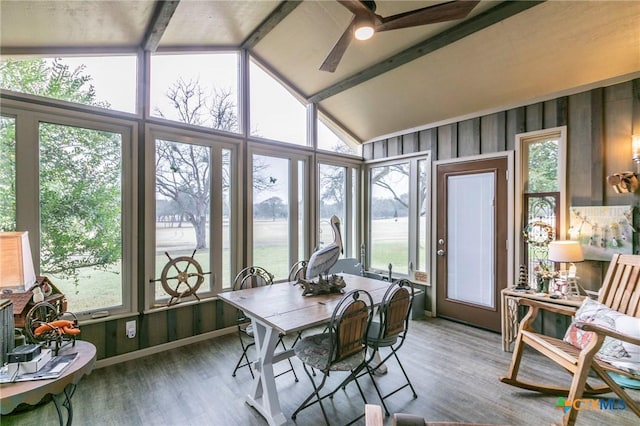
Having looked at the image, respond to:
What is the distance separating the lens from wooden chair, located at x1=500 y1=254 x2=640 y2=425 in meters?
1.91

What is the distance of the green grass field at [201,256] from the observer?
2842 millimetres

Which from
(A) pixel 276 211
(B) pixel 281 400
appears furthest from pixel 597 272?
(A) pixel 276 211

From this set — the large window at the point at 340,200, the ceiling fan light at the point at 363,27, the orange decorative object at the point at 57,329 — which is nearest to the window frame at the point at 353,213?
the large window at the point at 340,200

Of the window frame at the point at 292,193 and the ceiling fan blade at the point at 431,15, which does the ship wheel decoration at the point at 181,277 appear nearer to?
the window frame at the point at 292,193

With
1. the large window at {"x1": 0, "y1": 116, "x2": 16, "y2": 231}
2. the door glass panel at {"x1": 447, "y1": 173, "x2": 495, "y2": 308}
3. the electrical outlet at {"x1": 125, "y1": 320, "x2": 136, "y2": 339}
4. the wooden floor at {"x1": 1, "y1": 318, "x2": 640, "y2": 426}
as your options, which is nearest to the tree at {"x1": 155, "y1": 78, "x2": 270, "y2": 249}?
the electrical outlet at {"x1": 125, "y1": 320, "x2": 136, "y2": 339}

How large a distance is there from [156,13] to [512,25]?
312 cm

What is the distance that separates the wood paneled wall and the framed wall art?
0.21 feet

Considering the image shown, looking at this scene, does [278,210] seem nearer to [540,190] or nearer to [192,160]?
[192,160]

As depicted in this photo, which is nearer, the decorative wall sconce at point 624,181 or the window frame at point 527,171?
the decorative wall sconce at point 624,181

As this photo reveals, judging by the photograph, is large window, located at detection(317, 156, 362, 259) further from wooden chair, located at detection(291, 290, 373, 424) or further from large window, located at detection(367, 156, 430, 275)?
wooden chair, located at detection(291, 290, 373, 424)

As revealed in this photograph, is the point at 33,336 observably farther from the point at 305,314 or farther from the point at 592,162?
the point at 592,162

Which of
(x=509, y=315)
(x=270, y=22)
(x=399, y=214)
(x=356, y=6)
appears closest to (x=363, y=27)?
(x=356, y=6)

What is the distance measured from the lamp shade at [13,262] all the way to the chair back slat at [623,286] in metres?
4.02

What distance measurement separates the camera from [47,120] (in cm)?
264
